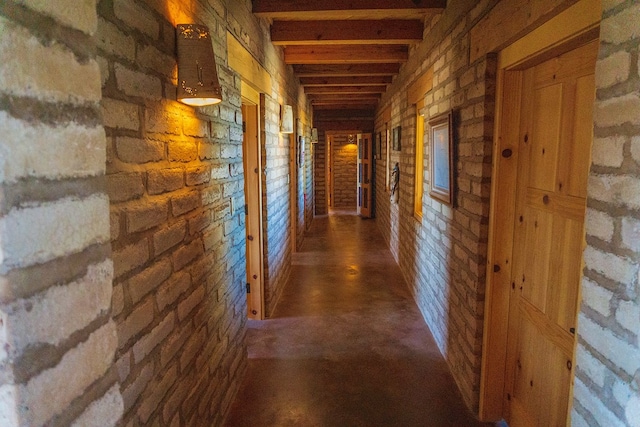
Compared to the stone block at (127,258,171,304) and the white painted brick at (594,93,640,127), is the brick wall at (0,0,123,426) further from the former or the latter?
the white painted brick at (594,93,640,127)

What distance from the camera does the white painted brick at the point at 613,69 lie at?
100 centimetres

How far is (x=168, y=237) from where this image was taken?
4.89ft

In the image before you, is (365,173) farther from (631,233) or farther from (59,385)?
(59,385)

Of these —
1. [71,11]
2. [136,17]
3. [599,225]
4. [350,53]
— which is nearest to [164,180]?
[136,17]

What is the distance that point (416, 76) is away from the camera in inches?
154

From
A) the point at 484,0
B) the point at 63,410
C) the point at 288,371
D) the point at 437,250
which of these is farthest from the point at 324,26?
the point at 63,410

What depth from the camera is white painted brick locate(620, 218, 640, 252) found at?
963 mm

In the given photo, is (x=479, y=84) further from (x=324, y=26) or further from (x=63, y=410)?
(x=63, y=410)

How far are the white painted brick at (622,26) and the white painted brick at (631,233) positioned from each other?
0.44 m

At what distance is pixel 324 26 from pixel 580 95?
2.55 metres

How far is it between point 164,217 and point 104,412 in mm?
759

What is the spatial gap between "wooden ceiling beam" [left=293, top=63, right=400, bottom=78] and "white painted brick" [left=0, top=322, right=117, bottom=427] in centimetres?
485

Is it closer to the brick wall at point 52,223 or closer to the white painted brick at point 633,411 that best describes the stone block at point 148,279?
the brick wall at point 52,223

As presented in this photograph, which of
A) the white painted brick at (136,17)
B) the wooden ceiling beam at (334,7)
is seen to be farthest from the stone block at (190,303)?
the wooden ceiling beam at (334,7)
